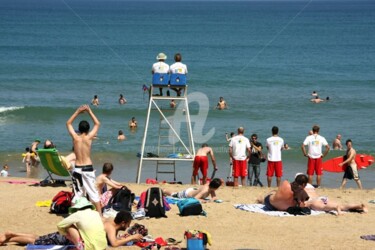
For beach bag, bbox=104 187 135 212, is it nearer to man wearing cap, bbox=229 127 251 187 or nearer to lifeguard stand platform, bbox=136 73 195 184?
man wearing cap, bbox=229 127 251 187

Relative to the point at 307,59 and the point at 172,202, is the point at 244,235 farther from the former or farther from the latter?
the point at 307,59

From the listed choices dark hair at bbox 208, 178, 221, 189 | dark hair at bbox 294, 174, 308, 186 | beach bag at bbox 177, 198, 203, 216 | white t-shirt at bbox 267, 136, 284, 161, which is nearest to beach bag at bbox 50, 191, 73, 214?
beach bag at bbox 177, 198, 203, 216

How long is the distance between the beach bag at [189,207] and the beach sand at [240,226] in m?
0.11

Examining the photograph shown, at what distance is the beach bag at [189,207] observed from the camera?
12.7m

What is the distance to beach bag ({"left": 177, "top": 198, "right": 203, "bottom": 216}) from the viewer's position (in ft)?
41.5

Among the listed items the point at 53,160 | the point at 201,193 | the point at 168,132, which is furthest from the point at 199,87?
the point at 201,193

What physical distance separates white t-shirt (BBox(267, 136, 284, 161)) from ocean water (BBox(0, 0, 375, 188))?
3.50 m

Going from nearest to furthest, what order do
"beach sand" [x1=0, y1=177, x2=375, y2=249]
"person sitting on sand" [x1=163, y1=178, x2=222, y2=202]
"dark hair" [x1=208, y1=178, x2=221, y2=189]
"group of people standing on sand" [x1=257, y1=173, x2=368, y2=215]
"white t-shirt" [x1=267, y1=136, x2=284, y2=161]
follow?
"beach sand" [x1=0, y1=177, x2=375, y2=249], "group of people standing on sand" [x1=257, y1=173, x2=368, y2=215], "dark hair" [x1=208, y1=178, x2=221, y2=189], "person sitting on sand" [x1=163, y1=178, x2=222, y2=202], "white t-shirt" [x1=267, y1=136, x2=284, y2=161]

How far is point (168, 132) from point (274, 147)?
440 inches

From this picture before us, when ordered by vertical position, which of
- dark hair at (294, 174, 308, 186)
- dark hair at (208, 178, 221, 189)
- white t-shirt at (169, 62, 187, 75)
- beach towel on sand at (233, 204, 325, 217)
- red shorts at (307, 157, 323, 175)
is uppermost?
white t-shirt at (169, 62, 187, 75)

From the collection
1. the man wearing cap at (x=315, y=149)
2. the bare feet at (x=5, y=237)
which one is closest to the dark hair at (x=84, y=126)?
the bare feet at (x=5, y=237)

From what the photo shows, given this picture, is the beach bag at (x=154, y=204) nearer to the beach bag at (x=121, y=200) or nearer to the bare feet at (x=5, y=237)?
the beach bag at (x=121, y=200)

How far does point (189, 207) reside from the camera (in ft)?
41.6

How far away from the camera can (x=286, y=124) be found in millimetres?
31484
